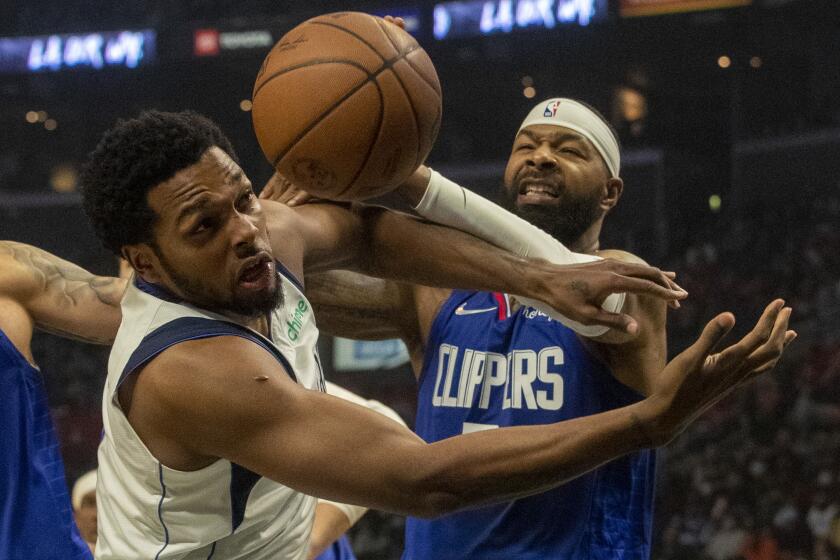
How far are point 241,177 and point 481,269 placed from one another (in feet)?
2.12

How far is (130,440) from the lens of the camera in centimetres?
220

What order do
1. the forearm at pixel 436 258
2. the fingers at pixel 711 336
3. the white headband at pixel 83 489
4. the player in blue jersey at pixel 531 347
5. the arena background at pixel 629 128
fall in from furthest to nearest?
the arena background at pixel 629 128
the white headband at pixel 83 489
the player in blue jersey at pixel 531 347
the forearm at pixel 436 258
the fingers at pixel 711 336

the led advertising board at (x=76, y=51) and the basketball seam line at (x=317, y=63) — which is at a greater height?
the led advertising board at (x=76, y=51)

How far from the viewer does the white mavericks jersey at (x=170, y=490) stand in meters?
2.16

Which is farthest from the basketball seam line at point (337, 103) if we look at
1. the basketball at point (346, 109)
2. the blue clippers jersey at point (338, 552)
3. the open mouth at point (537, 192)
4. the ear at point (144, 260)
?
the blue clippers jersey at point (338, 552)

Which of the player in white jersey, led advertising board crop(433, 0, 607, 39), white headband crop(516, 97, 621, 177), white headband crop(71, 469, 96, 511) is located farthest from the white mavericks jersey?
led advertising board crop(433, 0, 607, 39)

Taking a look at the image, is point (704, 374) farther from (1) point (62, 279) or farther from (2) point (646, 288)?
(1) point (62, 279)

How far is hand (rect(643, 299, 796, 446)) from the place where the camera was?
177 centimetres

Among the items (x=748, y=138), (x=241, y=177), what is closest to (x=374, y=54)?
(x=241, y=177)

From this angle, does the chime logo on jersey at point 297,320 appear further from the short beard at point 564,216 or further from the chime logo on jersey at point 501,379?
the short beard at point 564,216

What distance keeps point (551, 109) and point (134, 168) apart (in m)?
1.59

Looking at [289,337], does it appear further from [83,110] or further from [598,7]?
[83,110]

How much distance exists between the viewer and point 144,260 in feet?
7.50

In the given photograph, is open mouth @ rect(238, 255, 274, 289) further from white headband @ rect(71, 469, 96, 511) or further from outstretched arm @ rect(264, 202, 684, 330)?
white headband @ rect(71, 469, 96, 511)
